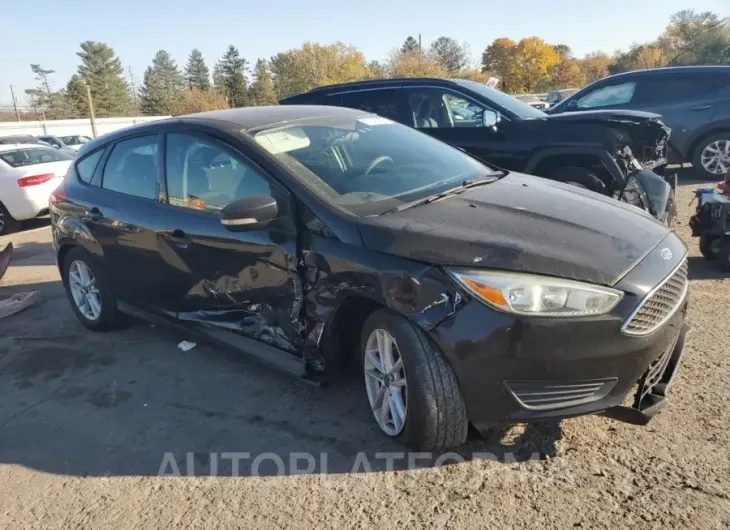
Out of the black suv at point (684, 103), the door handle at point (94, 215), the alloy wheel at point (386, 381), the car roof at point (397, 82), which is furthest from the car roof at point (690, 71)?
the alloy wheel at point (386, 381)

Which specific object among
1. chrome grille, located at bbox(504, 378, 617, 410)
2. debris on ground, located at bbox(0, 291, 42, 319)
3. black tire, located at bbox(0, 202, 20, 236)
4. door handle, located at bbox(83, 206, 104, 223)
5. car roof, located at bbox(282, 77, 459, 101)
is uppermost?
car roof, located at bbox(282, 77, 459, 101)

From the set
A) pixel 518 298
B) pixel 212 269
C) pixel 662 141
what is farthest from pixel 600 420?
pixel 662 141

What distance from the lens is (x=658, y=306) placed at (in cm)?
253

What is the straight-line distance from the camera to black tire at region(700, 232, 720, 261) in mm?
5109

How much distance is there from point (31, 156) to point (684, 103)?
1126cm

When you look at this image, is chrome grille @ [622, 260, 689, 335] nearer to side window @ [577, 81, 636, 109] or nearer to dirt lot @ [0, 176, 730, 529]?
dirt lot @ [0, 176, 730, 529]

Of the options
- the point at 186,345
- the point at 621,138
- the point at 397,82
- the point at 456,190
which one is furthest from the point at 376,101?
the point at 456,190

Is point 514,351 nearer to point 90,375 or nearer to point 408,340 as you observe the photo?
point 408,340

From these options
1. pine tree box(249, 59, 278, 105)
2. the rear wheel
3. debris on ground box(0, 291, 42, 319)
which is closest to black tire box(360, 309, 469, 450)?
the rear wheel

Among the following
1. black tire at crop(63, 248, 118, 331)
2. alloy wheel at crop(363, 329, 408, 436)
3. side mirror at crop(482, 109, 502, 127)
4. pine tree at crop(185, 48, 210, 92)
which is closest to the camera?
alloy wheel at crop(363, 329, 408, 436)

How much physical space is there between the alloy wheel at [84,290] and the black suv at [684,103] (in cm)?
768

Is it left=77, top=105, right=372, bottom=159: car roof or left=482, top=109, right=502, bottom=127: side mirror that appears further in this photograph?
left=482, top=109, right=502, bottom=127: side mirror

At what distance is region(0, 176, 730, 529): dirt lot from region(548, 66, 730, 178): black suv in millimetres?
6946

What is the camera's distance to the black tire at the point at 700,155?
380 inches
